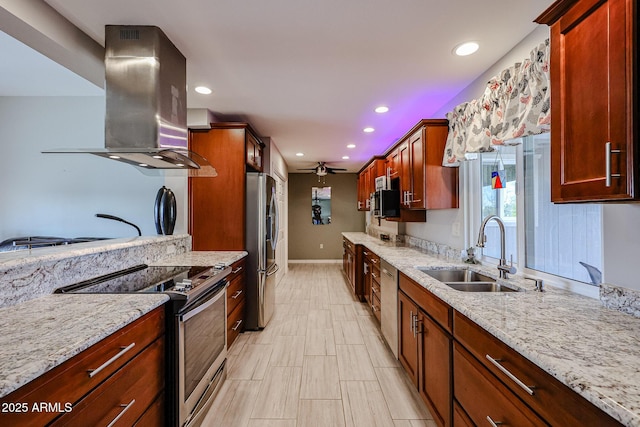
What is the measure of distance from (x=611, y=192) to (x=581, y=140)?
0.79 feet

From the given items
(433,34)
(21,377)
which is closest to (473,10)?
(433,34)

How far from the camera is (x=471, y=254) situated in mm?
2412

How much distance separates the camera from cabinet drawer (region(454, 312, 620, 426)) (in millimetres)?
730

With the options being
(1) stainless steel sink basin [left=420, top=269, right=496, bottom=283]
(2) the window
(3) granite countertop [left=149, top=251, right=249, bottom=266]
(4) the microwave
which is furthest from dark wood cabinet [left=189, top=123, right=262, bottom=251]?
(2) the window

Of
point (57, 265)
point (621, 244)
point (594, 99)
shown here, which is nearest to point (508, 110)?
point (594, 99)

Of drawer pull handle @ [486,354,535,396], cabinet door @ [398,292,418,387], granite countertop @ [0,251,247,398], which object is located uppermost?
granite countertop @ [0,251,247,398]

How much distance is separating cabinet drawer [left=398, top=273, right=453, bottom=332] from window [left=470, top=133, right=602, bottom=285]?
0.73 meters

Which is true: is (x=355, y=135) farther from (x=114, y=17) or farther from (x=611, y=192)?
(x=611, y=192)

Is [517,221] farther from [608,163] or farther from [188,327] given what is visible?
[188,327]

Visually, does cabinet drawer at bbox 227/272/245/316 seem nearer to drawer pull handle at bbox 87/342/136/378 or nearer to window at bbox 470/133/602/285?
drawer pull handle at bbox 87/342/136/378

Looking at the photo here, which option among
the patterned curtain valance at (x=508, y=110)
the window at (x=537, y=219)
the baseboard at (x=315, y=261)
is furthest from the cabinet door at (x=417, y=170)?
the baseboard at (x=315, y=261)

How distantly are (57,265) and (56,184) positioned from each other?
2.64 m

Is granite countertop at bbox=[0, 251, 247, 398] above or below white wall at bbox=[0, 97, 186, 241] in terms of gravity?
below

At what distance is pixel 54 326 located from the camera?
1039mm
